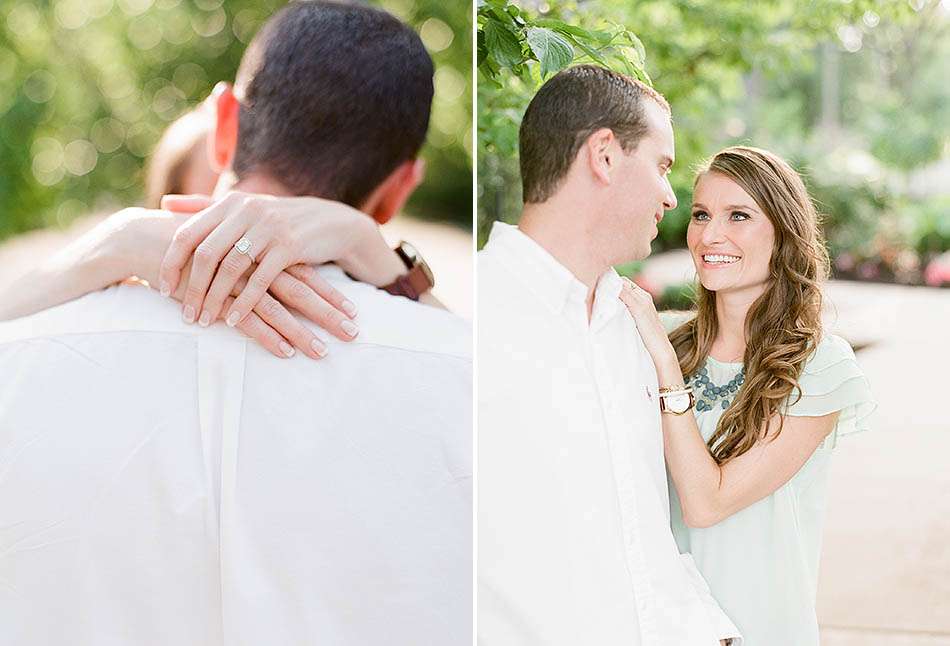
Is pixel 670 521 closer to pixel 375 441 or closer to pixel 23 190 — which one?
pixel 375 441

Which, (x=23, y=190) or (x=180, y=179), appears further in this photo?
(x=23, y=190)

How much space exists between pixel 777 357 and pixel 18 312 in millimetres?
831

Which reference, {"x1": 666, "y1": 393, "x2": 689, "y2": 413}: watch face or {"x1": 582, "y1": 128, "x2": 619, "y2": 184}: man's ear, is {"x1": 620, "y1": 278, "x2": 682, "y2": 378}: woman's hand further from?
{"x1": 582, "y1": 128, "x2": 619, "y2": 184}: man's ear

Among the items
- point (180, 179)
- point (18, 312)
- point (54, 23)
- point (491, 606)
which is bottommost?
point (491, 606)

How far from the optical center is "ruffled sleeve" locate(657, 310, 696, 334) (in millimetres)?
1320

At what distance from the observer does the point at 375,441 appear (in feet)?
3.75

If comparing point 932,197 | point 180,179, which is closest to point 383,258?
point 180,179

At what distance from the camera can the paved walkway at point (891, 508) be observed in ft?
8.97

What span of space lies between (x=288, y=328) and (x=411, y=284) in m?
0.23

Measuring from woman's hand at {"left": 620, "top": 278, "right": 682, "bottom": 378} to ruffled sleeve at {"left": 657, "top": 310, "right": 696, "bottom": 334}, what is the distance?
0.10 metres

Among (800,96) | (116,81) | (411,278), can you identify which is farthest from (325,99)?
(800,96)

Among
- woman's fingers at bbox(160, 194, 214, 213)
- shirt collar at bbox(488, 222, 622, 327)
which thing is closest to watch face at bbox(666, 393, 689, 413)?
shirt collar at bbox(488, 222, 622, 327)

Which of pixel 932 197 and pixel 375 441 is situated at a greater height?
pixel 932 197

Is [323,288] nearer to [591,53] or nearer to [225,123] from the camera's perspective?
[225,123]
